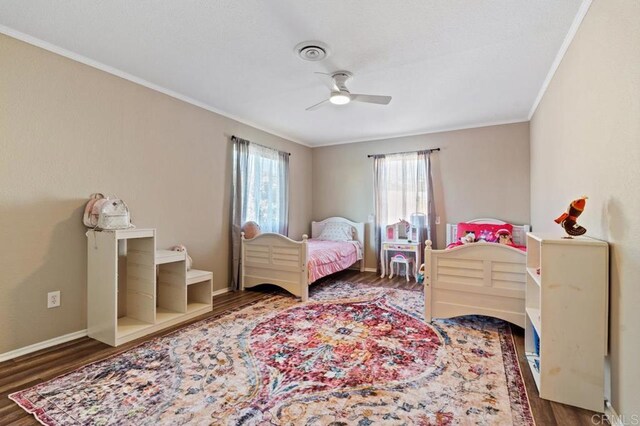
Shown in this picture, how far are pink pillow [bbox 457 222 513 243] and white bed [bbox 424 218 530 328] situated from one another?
5.97 feet

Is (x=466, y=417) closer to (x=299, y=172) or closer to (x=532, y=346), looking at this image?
(x=532, y=346)

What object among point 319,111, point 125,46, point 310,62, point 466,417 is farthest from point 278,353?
point 319,111

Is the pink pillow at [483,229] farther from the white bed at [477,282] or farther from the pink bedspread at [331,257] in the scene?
the white bed at [477,282]

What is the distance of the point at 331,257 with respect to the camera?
4574 millimetres

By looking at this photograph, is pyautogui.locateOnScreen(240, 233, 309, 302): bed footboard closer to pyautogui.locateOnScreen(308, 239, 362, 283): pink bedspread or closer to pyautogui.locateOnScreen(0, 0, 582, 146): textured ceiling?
pyautogui.locateOnScreen(308, 239, 362, 283): pink bedspread

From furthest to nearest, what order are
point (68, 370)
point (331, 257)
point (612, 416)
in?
point (331, 257)
point (68, 370)
point (612, 416)

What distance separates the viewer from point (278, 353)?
94.1 inches

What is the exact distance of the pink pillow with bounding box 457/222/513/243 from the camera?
175 inches

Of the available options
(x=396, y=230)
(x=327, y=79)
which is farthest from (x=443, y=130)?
(x=327, y=79)

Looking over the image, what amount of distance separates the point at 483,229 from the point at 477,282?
2028 mm

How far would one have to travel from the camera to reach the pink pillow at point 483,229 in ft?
14.6

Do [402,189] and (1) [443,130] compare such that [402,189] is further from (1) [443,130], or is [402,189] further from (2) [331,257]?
(2) [331,257]

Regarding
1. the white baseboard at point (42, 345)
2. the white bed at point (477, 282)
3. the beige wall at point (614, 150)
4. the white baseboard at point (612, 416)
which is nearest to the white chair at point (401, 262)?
the white bed at point (477, 282)

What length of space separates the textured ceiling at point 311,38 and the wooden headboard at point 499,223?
68.0 inches
